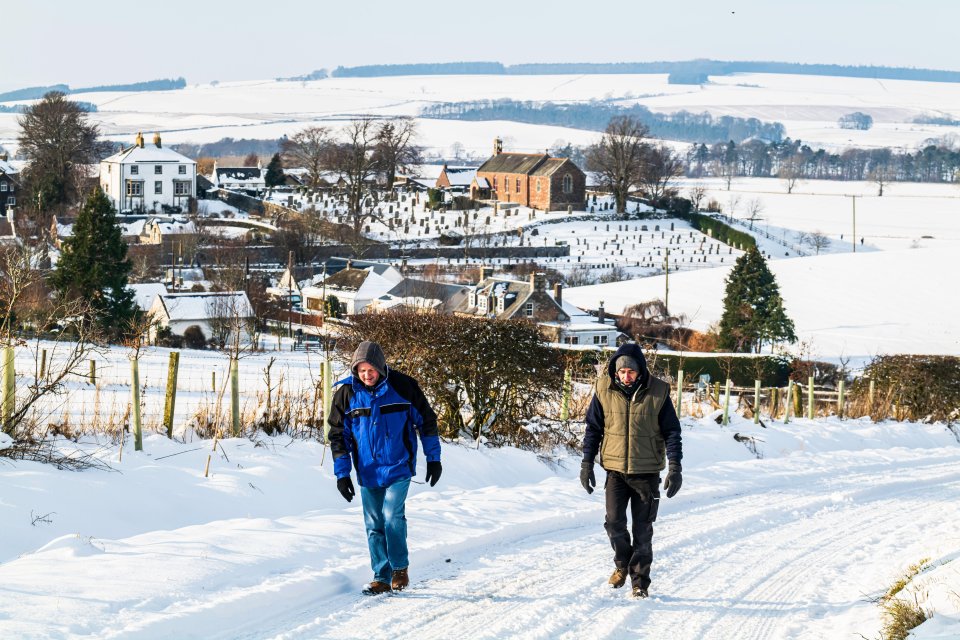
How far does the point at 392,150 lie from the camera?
332ft

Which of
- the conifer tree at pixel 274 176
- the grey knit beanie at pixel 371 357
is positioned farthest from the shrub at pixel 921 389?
the conifer tree at pixel 274 176

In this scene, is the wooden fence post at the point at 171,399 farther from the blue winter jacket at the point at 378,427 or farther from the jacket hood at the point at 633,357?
the jacket hood at the point at 633,357

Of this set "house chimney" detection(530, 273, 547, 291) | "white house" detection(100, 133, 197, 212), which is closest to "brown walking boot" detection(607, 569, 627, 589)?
"house chimney" detection(530, 273, 547, 291)

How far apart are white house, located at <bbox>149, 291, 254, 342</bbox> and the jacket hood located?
34874 mm

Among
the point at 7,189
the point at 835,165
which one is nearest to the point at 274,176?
the point at 7,189

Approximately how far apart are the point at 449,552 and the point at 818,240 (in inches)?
3442

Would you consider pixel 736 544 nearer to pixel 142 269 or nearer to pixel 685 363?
pixel 685 363

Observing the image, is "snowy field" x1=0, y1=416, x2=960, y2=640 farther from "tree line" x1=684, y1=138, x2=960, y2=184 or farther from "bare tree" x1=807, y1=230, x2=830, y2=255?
"tree line" x1=684, y1=138, x2=960, y2=184

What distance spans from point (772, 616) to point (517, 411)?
568 centimetres

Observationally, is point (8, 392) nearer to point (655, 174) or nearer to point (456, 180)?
point (655, 174)

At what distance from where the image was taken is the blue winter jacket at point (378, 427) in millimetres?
7234

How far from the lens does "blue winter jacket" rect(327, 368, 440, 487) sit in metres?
7.23

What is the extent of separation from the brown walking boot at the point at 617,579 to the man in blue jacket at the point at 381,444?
1.31 metres

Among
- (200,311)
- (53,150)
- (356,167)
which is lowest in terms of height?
(200,311)
